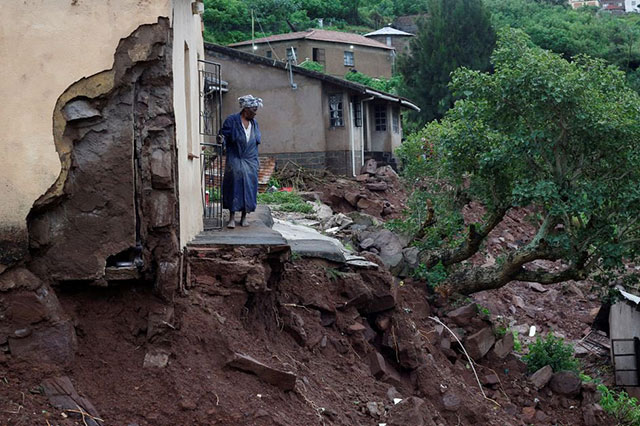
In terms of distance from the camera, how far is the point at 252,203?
986cm

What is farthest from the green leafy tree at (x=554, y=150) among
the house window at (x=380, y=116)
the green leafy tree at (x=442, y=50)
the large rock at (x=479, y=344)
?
the green leafy tree at (x=442, y=50)

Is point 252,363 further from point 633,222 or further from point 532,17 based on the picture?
point 532,17

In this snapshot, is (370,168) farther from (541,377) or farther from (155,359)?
(155,359)

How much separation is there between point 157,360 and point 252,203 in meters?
3.93

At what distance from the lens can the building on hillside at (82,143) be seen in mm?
6008

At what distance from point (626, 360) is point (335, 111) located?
12900 millimetres

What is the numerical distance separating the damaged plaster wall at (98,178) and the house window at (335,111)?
20.2m

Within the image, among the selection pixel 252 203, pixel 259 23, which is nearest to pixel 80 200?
pixel 252 203

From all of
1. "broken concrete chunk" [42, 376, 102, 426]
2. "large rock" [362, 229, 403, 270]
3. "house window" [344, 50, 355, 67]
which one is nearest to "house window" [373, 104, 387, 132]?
"large rock" [362, 229, 403, 270]

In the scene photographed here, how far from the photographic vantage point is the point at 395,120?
3006 cm

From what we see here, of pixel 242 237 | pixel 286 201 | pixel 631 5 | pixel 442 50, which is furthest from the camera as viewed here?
pixel 631 5

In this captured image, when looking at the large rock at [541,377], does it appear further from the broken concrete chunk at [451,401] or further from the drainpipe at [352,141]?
the drainpipe at [352,141]

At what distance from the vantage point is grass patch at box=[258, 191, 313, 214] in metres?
18.7

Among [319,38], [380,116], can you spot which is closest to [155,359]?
[380,116]
